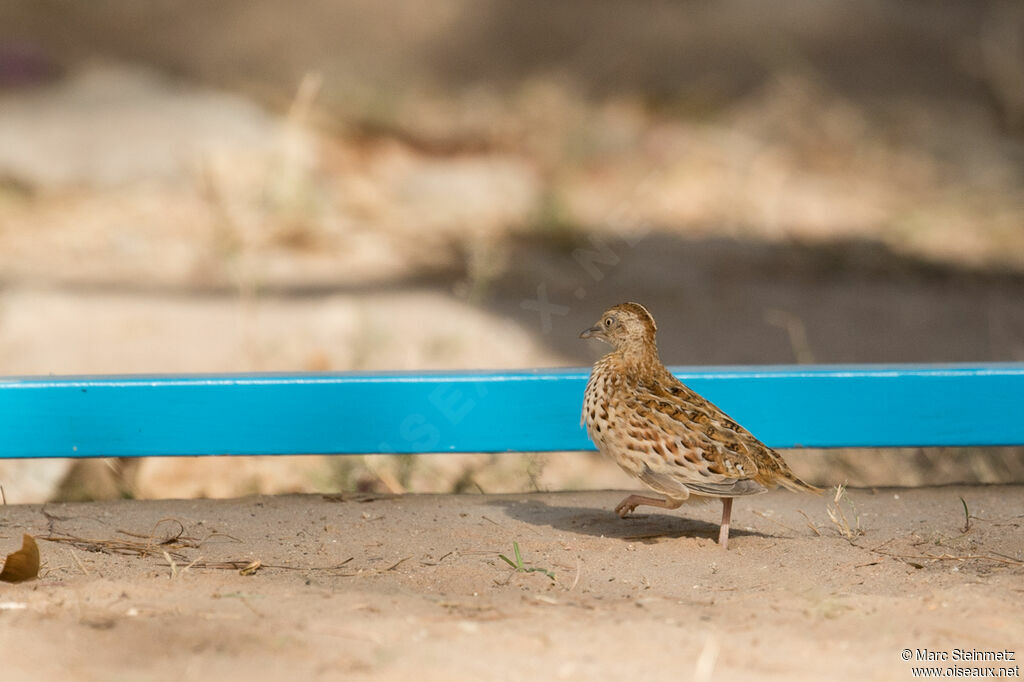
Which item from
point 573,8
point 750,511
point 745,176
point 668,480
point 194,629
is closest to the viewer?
point 194,629

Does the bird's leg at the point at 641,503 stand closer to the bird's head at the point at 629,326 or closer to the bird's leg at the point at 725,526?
the bird's leg at the point at 725,526

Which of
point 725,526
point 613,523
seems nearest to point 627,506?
point 613,523

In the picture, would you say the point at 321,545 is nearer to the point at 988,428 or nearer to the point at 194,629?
the point at 194,629

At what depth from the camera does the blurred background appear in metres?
5.16

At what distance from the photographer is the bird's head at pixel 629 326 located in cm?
276

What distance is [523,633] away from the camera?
2027 millimetres

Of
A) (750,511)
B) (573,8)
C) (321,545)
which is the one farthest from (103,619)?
(573,8)

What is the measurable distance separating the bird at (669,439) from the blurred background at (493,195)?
29.8 inches

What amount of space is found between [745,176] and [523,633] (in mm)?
6690

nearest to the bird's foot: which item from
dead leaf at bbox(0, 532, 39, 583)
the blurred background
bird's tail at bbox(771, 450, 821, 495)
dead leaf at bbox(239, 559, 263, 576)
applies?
bird's tail at bbox(771, 450, 821, 495)

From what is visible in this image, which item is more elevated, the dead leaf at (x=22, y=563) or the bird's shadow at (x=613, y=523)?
the bird's shadow at (x=613, y=523)

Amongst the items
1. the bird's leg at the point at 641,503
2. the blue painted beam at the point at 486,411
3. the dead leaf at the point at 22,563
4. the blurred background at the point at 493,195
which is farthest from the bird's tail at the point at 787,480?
the dead leaf at the point at 22,563

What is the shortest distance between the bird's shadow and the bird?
0.10 m

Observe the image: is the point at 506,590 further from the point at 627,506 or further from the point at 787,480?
the point at 787,480
